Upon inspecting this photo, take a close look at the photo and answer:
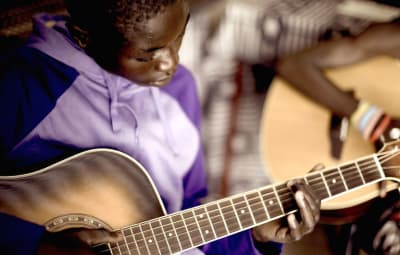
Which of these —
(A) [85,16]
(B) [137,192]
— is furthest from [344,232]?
(A) [85,16]

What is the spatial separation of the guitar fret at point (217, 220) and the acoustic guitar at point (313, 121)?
0.44 meters

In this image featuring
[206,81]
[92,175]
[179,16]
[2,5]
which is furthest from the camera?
[206,81]

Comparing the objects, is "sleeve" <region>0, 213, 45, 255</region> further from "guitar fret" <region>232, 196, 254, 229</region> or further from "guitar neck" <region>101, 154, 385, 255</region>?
"guitar fret" <region>232, 196, 254, 229</region>

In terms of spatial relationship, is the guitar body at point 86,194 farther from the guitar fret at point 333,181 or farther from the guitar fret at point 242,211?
the guitar fret at point 333,181

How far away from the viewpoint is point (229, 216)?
1.00 metres

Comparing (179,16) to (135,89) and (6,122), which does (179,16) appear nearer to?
(135,89)

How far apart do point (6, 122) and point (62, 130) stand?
4.6 inches

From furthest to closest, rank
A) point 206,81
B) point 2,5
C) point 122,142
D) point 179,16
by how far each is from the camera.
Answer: point 206,81, point 2,5, point 122,142, point 179,16

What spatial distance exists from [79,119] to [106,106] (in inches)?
2.7

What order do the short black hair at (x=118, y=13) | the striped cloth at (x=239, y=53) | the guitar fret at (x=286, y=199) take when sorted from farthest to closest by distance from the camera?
the striped cloth at (x=239, y=53), the guitar fret at (x=286, y=199), the short black hair at (x=118, y=13)

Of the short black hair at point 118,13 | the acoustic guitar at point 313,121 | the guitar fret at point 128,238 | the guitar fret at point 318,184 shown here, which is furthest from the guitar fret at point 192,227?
the acoustic guitar at point 313,121

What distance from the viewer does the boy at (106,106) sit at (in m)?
0.87

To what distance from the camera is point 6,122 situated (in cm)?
94

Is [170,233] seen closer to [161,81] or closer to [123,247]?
[123,247]
